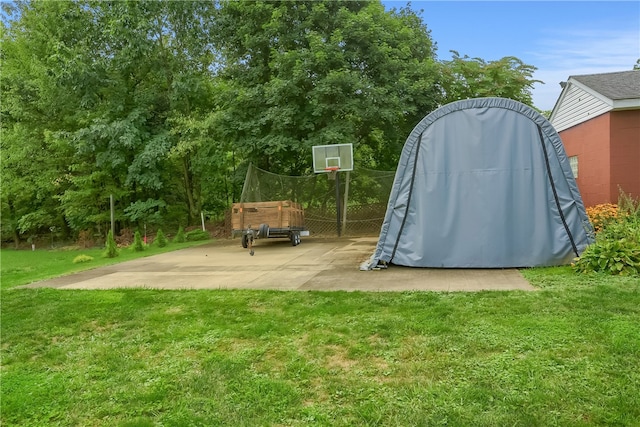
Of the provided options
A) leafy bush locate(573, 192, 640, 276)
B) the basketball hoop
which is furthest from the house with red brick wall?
the basketball hoop

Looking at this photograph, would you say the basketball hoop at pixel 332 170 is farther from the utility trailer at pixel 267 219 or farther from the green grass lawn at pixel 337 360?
the green grass lawn at pixel 337 360

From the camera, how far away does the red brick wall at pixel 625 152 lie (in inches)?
344

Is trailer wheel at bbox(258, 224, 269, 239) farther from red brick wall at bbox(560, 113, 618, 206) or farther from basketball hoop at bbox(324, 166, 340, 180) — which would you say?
red brick wall at bbox(560, 113, 618, 206)

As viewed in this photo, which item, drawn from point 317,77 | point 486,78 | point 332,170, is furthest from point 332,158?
Answer: point 486,78

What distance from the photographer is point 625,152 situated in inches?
348

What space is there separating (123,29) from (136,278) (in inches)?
437

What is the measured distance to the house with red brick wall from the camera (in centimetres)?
875

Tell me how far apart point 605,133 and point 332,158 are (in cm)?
651

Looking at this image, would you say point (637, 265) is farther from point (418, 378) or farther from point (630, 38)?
point (630, 38)

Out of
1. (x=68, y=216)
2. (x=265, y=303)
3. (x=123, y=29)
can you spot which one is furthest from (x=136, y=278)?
(x=68, y=216)

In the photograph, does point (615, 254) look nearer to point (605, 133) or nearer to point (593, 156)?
point (605, 133)

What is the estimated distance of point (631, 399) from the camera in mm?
2436

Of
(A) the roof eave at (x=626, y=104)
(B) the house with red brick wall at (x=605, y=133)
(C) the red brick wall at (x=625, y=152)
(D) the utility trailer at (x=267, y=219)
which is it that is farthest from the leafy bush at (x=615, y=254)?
(D) the utility trailer at (x=267, y=219)

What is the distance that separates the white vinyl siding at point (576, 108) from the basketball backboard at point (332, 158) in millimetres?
5539
